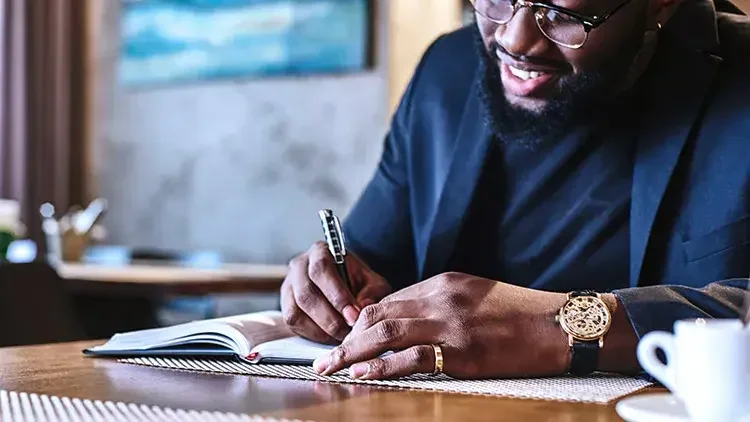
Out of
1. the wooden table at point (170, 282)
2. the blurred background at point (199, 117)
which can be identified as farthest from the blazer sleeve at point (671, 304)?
the blurred background at point (199, 117)

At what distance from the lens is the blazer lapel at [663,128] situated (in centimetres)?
149

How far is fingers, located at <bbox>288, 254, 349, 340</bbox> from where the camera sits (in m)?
1.31

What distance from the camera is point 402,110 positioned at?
191cm

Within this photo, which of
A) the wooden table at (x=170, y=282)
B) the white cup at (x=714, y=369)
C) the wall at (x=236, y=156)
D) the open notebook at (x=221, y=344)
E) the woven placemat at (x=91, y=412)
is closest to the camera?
the white cup at (x=714, y=369)

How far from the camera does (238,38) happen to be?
5.08m

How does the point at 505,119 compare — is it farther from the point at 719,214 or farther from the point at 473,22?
the point at 719,214

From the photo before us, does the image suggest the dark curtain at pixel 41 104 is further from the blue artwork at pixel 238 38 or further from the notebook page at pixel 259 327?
the notebook page at pixel 259 327

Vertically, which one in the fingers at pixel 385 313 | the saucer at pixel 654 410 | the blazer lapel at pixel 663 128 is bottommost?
the fingers at pixel 385 313

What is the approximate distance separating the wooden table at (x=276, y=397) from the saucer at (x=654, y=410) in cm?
5

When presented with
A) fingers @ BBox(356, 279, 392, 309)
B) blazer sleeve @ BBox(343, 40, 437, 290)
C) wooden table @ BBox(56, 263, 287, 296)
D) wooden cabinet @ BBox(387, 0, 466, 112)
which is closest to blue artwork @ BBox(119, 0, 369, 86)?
wooden cabinet @ BBox(387, 0, 466, 112)

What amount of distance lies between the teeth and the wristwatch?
0.46 meters

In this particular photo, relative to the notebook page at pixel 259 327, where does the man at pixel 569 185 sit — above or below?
above

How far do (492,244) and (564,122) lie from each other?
8.7 inches

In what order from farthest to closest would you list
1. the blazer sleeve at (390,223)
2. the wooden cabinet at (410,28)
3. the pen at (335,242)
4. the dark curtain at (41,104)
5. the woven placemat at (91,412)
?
1. the dark curtain at (41,104)
2. the wooden cabinet at (410,28)
3. the blazer sleeve at (390,223)
4. the pen at (335,242)
5. the woven placemat at (91,412)
